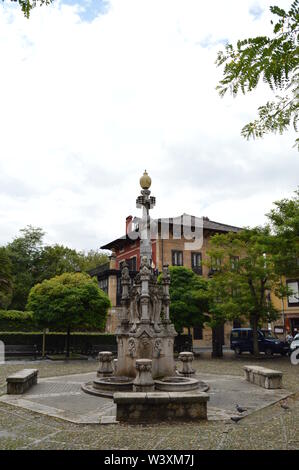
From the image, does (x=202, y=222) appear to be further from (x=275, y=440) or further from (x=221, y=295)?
(x=275, y=440)

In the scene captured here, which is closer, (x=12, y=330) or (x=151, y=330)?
(x=151, y=330)

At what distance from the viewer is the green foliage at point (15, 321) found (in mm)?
31375

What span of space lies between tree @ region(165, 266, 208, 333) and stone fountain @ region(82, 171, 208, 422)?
13.0 metres

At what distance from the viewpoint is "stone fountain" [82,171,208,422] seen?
11.9 meters

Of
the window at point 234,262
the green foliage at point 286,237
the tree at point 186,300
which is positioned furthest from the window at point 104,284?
the green foliage at point 286,237

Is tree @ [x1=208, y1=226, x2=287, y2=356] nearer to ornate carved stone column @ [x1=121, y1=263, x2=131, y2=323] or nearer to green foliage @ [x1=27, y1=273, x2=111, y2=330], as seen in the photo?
green foliage @ [x1=27, y1=273, x2=111, y2=330]

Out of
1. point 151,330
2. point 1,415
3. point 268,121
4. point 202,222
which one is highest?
point 202,222

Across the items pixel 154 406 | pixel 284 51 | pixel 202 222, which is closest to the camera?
pixel 284 51

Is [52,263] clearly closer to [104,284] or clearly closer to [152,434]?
[104,284]

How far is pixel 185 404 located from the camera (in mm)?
Answer: 8062

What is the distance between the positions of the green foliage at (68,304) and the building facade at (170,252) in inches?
488

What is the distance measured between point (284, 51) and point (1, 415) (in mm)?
8875

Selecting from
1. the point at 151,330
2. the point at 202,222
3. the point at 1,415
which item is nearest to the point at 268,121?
the point at 1,415

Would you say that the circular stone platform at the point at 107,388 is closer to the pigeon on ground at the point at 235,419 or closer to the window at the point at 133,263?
the pigeon on ground at the point at 235,419
